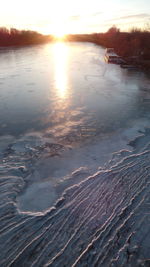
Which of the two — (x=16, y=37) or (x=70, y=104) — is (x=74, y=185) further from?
(x=16, y=37)

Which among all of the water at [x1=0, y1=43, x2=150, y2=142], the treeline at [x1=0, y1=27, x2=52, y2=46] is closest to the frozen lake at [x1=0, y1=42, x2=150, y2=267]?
the water at [x1=0, y1=43, x2=150, y2=142]

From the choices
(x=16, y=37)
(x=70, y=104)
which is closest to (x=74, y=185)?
(x=70, y=104)

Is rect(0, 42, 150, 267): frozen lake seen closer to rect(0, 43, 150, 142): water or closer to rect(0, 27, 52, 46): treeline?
rect(0, 43, 150, 142): water

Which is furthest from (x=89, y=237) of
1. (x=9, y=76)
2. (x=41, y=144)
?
(x=9, y=76)

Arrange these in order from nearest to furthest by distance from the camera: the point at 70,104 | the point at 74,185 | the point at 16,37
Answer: the point at 74,185, the point at 70,104, the point at 16,37

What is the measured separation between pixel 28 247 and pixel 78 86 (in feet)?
38.8

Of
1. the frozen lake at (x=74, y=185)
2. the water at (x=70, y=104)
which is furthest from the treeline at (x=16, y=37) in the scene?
the frozen lake at (x=74, y=185)

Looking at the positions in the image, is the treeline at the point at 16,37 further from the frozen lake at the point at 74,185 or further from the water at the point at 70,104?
the frozen lake at the point at 74,185

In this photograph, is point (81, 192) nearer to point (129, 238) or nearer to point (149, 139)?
point (129, 238)

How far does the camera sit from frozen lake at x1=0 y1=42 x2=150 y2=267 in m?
3.15

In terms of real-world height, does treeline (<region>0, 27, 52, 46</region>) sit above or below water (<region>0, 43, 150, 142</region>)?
above

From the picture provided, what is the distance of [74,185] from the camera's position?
177 inches

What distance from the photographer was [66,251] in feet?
10.2

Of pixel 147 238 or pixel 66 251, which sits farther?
pixel 147 238
